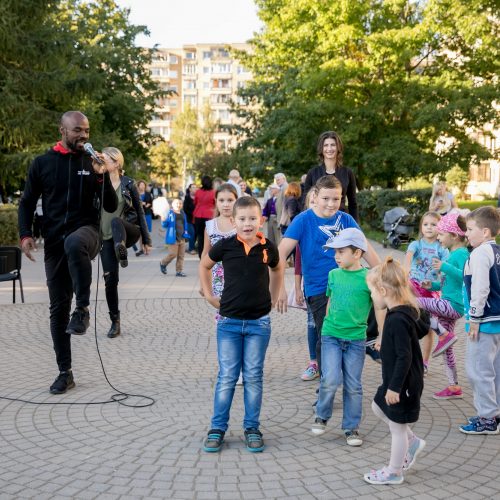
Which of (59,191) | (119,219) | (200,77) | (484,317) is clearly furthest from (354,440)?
(200,77)

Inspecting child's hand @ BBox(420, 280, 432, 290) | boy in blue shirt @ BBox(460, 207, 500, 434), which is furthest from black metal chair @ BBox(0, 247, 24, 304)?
boy in blue shirt @ BBox(460, 207, 500, 434)

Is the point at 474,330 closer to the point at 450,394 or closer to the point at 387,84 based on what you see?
the point at 450,394

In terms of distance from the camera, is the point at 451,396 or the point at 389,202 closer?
the point at 451,396

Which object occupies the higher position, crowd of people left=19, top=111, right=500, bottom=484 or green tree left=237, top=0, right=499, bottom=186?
green tree left=237, top=0, right=499, bottom=186

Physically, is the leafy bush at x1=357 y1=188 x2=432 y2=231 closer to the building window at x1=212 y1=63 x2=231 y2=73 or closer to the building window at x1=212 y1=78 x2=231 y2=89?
the building window at x1=212 y1=78 x2=231 y2=89

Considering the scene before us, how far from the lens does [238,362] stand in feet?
→ 14.7

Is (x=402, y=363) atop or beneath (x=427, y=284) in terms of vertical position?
beneath

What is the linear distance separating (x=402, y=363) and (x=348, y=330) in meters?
0.74

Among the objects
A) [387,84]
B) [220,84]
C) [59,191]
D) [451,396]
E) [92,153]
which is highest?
[220,84]

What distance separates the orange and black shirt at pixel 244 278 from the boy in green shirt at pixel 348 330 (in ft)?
1.58

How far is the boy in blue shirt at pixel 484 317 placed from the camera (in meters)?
4.68

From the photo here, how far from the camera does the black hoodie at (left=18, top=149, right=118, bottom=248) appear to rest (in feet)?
18.0

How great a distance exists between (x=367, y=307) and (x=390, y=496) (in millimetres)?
1292

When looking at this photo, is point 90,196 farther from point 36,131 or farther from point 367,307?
point 36,131
